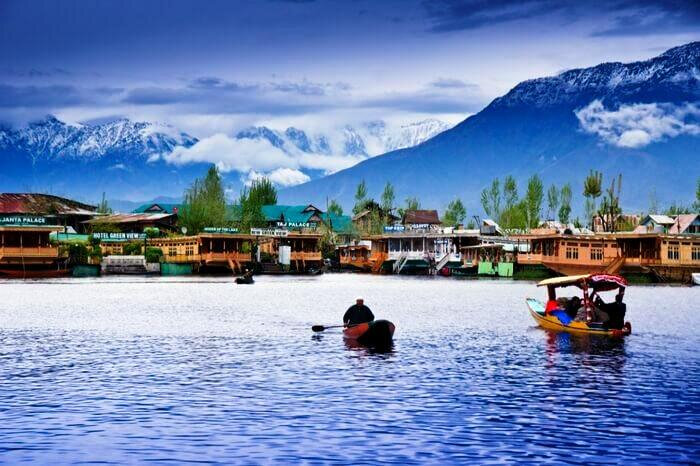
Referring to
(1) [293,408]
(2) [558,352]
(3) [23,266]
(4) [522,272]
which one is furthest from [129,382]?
(4) [522,272]

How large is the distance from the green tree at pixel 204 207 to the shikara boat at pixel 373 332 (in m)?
111

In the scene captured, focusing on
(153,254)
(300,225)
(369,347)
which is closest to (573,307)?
(369,347)

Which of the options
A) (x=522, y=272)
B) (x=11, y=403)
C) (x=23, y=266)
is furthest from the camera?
(x=522, y=272)

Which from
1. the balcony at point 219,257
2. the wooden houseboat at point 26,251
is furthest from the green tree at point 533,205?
the wooden houseboat at point 26,251

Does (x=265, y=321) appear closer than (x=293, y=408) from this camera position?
No

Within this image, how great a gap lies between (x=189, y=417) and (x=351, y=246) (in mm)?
142236

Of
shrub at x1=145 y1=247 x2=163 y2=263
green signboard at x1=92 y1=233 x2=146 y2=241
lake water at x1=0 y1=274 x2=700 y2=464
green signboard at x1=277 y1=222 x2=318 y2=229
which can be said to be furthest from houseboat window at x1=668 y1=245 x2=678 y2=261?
green signboard at x1=92 y1=233 x2=146 y2=241

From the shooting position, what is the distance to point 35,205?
162375 mm

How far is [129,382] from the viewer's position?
31234mm

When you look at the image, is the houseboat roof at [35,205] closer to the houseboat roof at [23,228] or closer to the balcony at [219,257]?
the balcony at [219,257]

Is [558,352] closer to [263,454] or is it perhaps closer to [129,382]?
[129,382]

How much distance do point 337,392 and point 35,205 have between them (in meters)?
144

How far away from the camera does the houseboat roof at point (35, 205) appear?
524ft

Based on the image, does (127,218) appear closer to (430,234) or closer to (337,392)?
(430,234)
